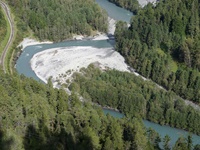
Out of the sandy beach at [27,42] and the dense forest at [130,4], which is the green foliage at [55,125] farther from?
the dense forest at [130,4]

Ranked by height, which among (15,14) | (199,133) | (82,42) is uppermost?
(15,14)

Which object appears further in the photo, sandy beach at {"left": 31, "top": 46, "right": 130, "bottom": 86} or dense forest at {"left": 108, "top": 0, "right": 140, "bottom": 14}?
dense forest at {"left": 108, "top": 0, "right": 140, "bottom": 14}

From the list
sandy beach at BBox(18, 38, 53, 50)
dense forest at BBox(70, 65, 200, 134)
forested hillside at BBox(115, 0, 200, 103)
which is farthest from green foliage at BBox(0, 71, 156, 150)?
sandy beach at BBox(18, 38, 53, 50)

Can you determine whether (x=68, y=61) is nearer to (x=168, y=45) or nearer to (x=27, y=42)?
(x=27, y=42)

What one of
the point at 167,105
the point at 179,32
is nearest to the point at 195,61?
the point at 179,32

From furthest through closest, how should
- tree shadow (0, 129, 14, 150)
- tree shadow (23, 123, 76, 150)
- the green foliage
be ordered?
the green foliage < tree shadow (23, 123, 76, 150) < tree shadow (0, 129, 14, 150)

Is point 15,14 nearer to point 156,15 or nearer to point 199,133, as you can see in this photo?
point 156,15

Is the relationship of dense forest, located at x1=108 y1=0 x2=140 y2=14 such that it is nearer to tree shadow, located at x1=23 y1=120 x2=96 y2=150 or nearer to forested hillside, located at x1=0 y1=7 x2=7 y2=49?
forested hillside, located at x1=0 y1=7 x2=7 y2=49
